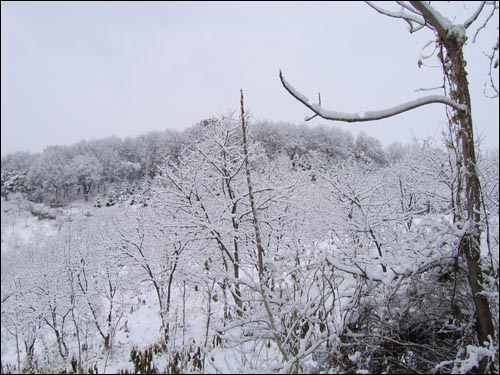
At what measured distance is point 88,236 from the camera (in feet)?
81.8

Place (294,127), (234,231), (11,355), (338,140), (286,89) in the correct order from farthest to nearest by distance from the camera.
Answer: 1. (294,127)
2. (338,140)
3. (11,355)
4. (234,231)
5. (286,89)

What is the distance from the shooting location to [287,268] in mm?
2725

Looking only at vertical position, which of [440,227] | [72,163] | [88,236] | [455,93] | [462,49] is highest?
[72,163]

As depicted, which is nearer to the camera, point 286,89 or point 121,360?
point 286,89

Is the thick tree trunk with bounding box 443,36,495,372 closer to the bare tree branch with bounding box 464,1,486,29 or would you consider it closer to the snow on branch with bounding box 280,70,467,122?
the bare tree branch with bounding box 464,1,486,29

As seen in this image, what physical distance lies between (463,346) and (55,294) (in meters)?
Result: 18.5

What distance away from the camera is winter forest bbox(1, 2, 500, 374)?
2072 millimetres

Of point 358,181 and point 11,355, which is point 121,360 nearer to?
point 11,355

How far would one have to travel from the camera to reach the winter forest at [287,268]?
6.80 feet

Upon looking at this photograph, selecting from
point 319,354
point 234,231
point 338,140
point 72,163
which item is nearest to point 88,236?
point 234,231

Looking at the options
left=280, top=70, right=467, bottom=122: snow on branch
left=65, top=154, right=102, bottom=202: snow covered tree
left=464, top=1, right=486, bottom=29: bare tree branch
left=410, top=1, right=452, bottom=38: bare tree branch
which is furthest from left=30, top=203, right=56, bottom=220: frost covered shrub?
left=464, top=1, right=486, bottom=29: bare tree branch

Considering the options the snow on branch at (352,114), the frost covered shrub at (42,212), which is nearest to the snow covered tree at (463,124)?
the snow on branch at (352,114)

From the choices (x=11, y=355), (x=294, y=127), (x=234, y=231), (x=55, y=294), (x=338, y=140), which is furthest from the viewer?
(x=294, y=127)

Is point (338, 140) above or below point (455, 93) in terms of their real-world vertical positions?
above
